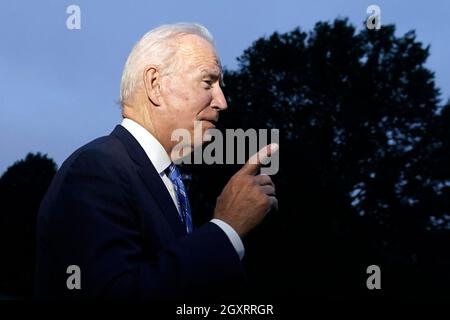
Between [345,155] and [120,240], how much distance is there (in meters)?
37.0

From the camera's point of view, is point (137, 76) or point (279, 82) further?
point (279, 82)

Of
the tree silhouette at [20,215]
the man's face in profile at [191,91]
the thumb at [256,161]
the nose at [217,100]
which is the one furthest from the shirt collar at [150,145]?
the tree silhouette at [20,215]

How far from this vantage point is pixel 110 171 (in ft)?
6.85

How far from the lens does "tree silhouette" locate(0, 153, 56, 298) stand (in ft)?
135

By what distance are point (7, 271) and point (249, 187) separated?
42.9 m

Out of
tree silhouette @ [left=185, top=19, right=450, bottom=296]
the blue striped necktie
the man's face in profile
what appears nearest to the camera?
the blue striped necktie

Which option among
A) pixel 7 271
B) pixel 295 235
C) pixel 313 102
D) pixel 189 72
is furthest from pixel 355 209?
pixel 189 72

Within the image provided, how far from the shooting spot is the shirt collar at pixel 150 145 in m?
2.43

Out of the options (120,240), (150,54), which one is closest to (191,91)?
(150,54)

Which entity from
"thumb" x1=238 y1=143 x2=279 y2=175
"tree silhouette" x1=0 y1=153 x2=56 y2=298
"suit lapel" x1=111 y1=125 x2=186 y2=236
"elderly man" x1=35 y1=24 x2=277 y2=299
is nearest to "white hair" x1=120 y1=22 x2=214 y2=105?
"elderly man" x1=35 y1=24 x2=277 y2=299

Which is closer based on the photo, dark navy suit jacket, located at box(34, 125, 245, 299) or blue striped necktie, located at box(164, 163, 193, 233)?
dark navy suit jacket, located at box(34, 125, 245, 299)

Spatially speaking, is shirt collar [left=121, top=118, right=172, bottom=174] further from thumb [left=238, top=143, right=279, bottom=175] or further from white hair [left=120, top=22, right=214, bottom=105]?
thumb [left=238, top=143, right=279, bottom=175]

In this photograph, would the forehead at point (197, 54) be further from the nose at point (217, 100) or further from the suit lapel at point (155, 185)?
the suit lapel at point (155, 185)
